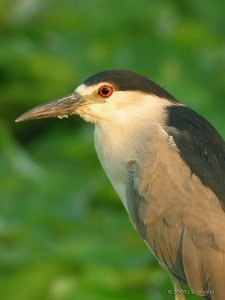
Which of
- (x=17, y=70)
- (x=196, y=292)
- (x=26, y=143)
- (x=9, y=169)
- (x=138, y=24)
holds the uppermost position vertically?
(x=138, y=24)

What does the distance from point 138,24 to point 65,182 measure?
3.04m

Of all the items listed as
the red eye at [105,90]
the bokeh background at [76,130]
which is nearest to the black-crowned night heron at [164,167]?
the red eye at [105,90]

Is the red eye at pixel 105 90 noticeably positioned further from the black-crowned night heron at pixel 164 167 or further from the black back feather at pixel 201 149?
the black back feather at pixel 201 149

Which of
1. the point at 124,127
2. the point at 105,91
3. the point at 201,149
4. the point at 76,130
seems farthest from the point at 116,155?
the point at 76,130

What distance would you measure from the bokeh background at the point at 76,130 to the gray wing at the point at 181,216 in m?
0.53

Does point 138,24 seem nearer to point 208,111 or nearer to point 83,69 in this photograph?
point 83,69

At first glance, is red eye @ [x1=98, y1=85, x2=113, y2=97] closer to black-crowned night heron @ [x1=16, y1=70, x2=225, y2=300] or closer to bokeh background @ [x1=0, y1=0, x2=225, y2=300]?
black-crowned night heron @ [x1=16, y1=70, x2=225, y2=300]

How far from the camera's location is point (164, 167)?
4777 mm

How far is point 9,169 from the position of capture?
6531 millimetres

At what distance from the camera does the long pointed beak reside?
497cm

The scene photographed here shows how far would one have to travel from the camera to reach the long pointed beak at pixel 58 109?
497 centimetres

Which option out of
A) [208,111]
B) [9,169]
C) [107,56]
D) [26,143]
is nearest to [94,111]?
[9,169]

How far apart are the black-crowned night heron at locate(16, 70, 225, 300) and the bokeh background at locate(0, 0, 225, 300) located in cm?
54

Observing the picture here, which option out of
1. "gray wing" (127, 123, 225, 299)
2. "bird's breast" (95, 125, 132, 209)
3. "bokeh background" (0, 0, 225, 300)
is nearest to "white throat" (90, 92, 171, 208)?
"bird's breast" (95, 125, 132, 209)
